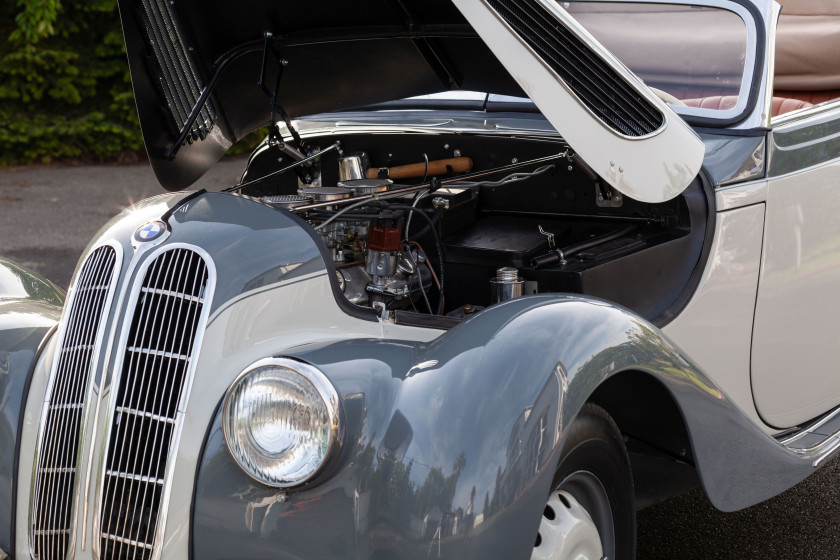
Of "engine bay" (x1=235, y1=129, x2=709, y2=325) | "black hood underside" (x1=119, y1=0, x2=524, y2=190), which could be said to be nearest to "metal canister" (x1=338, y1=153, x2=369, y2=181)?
"engine bay" (x1=235, y1=129, x2=709, y2=325)

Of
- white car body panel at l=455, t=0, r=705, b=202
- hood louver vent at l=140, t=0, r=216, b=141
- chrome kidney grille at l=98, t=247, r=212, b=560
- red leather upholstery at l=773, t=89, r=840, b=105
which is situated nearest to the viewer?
chrome kidney grille at l=98, t=247, r=212, b=560

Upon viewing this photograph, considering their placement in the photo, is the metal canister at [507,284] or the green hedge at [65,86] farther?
the green hedge at [65,86]

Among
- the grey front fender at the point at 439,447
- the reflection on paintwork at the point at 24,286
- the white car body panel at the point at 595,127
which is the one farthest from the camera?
the reflection on paintwork at the point at 24,286

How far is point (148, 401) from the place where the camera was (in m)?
1.94

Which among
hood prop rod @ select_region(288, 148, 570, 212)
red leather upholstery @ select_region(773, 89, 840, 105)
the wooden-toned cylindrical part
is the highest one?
hood prop rod @ select_region(288, 148, 570, 212)

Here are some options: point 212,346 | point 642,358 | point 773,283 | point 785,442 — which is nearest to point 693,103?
point 773,283

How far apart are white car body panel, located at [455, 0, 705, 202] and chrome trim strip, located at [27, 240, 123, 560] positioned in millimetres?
983

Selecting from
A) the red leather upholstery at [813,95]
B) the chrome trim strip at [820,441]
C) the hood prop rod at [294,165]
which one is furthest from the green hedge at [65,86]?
the chrome trim strip at [820,441]

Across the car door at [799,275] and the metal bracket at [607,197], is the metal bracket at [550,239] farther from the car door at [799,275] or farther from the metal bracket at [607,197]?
the car door at [799,275]

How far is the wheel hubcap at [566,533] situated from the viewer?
6.32 feet

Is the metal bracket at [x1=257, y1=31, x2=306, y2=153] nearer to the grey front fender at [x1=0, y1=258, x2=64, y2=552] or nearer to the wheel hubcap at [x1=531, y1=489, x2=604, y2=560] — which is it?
the grey front fender at [x1=0, y1=258, x2=64, y2=552]

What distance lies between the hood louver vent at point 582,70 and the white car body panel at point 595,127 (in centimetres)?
2

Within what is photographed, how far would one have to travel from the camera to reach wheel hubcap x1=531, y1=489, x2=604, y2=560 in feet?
6.32

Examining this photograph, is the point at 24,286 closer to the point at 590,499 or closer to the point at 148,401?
the point at 148,401
